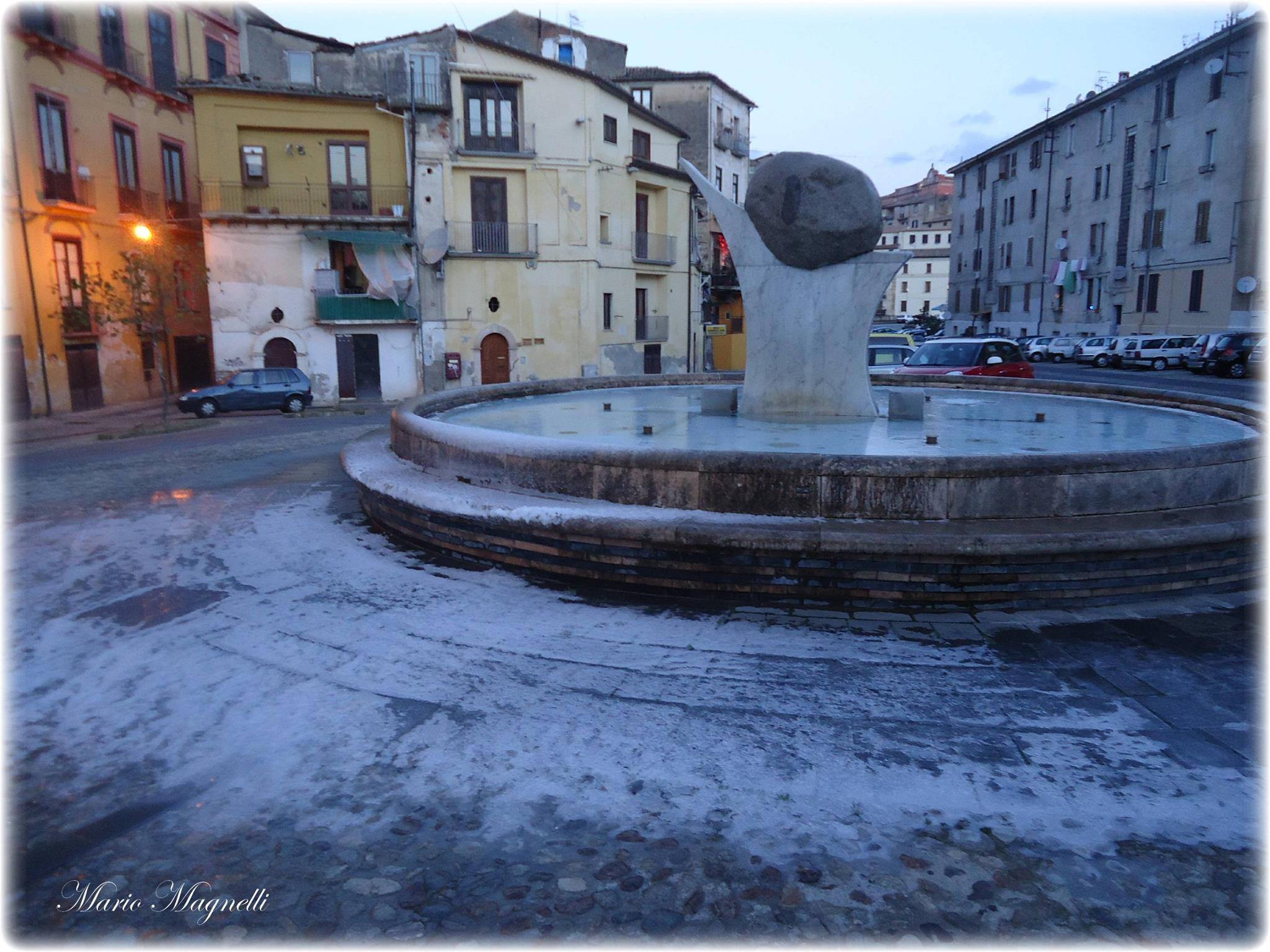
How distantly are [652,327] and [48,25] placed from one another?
60.0 ft

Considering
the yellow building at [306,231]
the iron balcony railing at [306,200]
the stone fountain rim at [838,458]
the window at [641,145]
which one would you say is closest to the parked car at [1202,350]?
the window at [641,145]

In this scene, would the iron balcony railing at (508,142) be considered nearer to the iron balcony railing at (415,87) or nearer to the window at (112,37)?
the iron balcony railing at (415,87)

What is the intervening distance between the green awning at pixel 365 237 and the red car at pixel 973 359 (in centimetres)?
1513

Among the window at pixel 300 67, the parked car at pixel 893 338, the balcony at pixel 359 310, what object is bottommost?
the parked car at pixel 893 338

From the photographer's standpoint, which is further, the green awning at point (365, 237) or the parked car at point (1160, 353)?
the parked car at point (1160, 353)

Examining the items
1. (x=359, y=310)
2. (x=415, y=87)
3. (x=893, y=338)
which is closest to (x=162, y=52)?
(x=415, y=87)

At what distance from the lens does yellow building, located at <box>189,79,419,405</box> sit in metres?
25.2

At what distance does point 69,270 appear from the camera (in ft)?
71.6

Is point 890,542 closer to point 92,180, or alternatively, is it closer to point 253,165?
point 92,180

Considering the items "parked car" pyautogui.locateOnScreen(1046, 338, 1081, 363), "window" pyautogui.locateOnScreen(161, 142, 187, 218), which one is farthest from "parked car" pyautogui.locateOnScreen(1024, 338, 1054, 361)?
"window" pyautogui.locateOnScreen(161, 142, 187, 218)

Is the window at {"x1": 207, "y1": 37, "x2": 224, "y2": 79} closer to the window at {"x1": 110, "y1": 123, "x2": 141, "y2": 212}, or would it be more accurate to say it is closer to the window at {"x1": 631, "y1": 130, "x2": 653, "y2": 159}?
the window at {"x1": 110, "y1": 123, "x2": 141, "y2": 212}

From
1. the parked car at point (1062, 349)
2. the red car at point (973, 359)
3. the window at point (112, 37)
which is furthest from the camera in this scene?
the parked car at point (1062, 349)

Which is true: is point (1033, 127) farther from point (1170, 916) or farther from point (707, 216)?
point (1170, 916)

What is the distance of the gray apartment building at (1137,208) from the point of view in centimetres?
A: 3362
